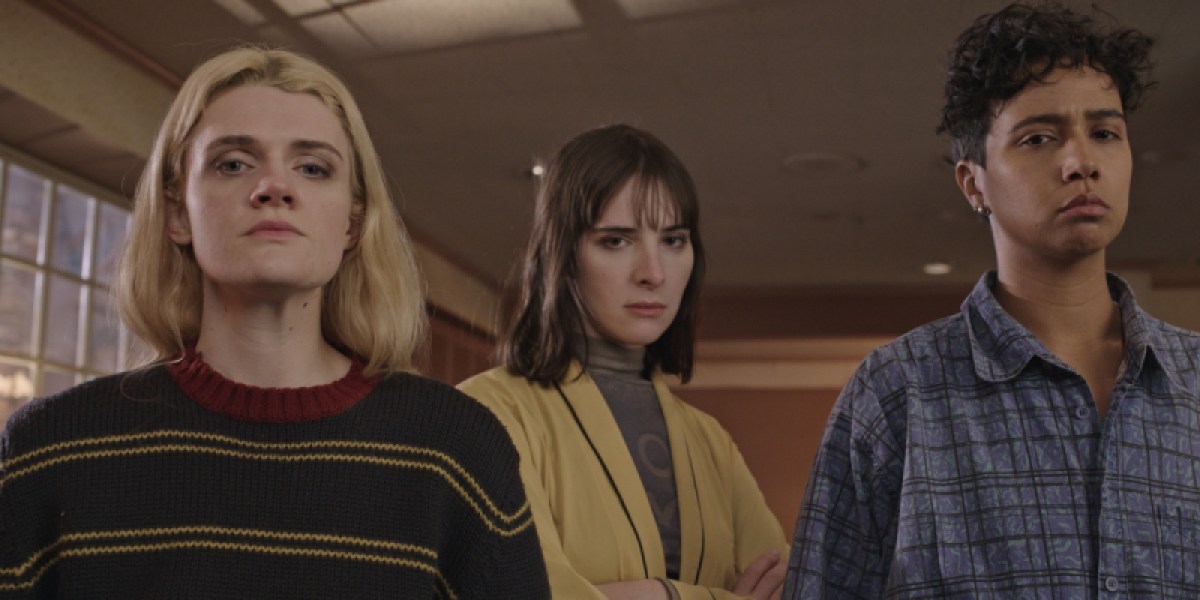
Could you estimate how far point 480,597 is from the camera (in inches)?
52.5

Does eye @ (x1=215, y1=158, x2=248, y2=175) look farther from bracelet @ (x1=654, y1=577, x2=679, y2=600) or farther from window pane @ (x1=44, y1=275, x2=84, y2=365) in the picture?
window pane @ (x1=44, y1=275, x2=84, y2=365)

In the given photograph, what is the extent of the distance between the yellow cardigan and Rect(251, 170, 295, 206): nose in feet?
1.61

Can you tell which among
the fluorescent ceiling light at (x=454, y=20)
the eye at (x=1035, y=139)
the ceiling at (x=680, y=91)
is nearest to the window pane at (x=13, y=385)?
the ceiling at (x=680, y=91)

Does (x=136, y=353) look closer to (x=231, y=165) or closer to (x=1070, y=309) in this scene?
(x=231, y=165)

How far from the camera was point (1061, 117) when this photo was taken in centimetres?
147

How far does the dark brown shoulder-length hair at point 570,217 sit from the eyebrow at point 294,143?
0.48 m

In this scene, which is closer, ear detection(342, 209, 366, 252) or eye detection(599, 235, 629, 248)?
ear detection(342, 209, 366, 252)

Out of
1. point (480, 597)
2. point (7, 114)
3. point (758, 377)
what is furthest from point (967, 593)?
point (758, 377)

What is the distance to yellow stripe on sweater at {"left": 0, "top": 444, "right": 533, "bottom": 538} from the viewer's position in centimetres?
126

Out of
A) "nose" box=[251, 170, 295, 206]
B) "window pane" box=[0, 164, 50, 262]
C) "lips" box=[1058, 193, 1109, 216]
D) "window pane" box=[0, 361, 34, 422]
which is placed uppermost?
"window pane" box=[0, 164, 50, 262]

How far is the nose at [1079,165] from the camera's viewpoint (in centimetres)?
142

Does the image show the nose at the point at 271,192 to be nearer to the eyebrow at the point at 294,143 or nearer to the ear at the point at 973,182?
the eyebrow at the point at 294,143

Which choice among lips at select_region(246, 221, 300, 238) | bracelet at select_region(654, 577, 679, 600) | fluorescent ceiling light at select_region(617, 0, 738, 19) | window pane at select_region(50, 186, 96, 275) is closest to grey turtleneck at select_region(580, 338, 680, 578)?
bracelet at select_region(654, 577, 679, 600)

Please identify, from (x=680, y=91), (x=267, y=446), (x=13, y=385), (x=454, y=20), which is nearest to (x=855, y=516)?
(x=267, y=446)
